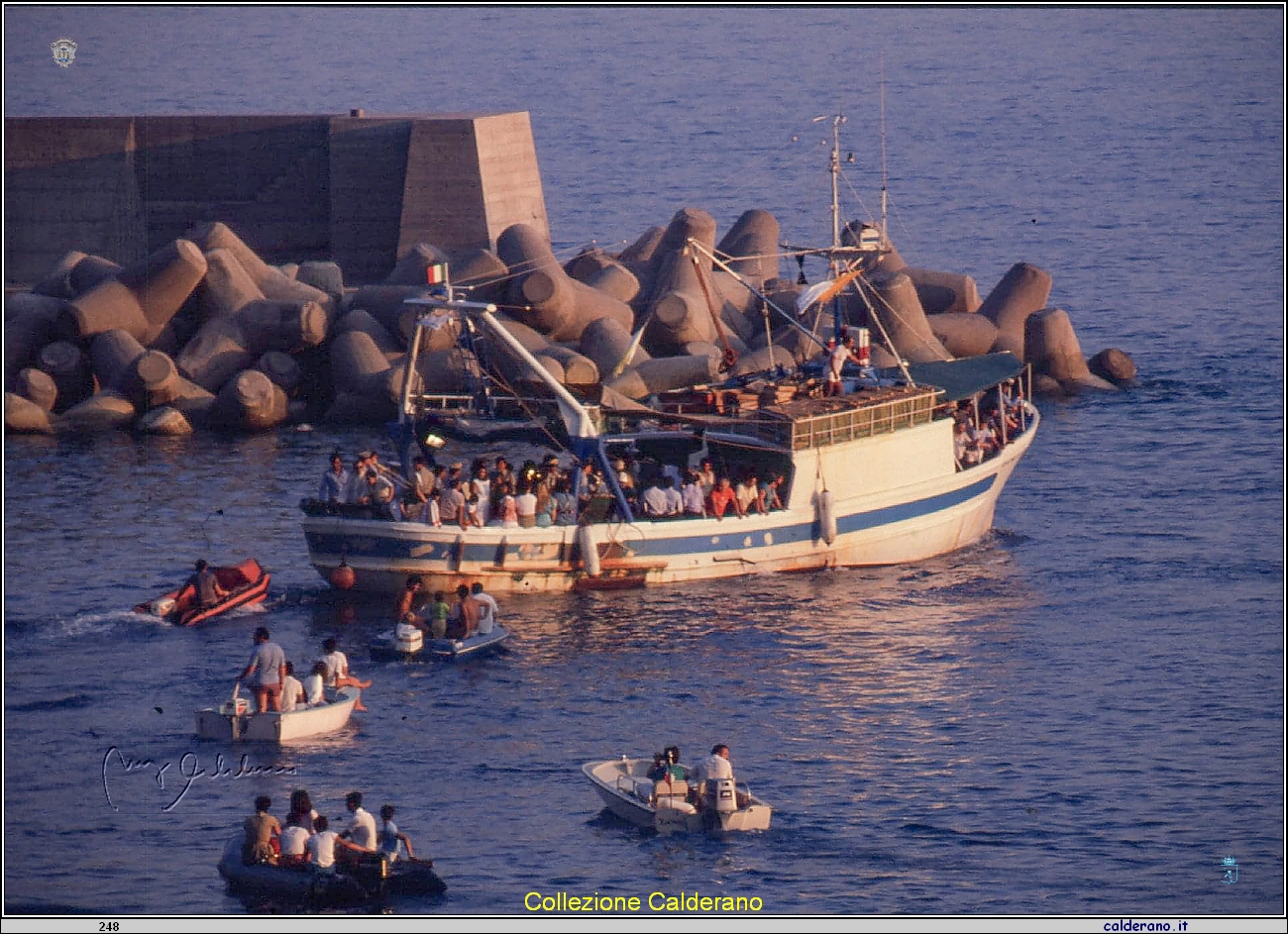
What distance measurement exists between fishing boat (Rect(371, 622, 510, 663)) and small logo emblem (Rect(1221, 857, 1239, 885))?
12536mm

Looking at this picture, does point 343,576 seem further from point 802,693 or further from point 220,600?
point 802,693

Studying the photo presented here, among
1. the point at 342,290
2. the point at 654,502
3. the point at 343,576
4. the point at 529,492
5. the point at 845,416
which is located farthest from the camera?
the point at 342,290

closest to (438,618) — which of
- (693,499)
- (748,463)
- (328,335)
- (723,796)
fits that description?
(693,499)

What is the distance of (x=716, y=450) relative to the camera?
40.7 m

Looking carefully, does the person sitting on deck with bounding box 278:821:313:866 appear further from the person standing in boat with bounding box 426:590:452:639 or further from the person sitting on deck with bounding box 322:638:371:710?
the person standing in boat with bounding box 426:590:452:639

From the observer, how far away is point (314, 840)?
2572 cm

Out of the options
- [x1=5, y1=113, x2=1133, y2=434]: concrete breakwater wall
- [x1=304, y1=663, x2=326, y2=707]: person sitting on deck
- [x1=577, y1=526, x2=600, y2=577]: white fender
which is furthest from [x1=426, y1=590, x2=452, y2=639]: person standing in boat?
[x1=5, y1=113, x2=1133, y2=434]: concrete breakwater wall

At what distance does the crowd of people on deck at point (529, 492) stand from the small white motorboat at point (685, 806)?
1007 cm

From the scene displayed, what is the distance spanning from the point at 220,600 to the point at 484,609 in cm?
483

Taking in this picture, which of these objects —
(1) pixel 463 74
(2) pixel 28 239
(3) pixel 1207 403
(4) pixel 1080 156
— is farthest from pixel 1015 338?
(1) pixel 463 74

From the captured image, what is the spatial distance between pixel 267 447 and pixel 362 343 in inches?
131

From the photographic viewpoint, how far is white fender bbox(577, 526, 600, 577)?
38500 mm
